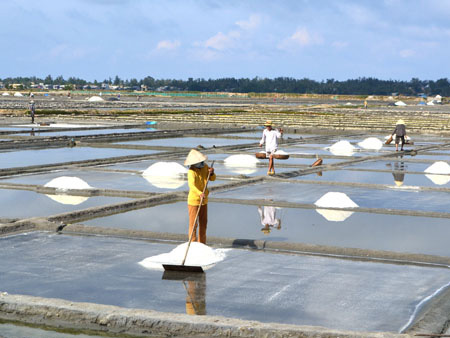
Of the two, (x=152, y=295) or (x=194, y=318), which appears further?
(x=152, y=295)

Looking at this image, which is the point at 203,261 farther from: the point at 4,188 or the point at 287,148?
the point at 287,148

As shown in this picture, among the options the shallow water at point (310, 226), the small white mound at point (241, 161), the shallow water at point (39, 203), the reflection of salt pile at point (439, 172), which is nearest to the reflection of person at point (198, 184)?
the shallow water at point (310, 226)

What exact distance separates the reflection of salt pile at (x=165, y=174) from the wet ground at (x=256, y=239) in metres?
0.16

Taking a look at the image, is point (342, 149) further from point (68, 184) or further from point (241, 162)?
point (68, 184)

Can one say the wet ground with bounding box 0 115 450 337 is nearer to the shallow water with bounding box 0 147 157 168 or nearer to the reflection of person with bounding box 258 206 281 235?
the reflection of person with bounding box 258 206 281 235

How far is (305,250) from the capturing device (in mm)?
11680

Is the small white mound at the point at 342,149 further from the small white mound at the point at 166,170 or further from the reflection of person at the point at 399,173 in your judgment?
the small white mound at the point at 166,170

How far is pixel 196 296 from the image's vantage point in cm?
891

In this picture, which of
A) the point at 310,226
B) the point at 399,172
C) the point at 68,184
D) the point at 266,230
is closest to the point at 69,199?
the point at 68,184

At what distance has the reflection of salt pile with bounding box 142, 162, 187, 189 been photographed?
20.6m

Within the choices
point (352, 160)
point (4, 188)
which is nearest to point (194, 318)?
point (4, 188)

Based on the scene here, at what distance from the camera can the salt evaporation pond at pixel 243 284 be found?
827cm

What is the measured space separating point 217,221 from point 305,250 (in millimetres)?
2987

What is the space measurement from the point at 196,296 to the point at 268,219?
585cm
